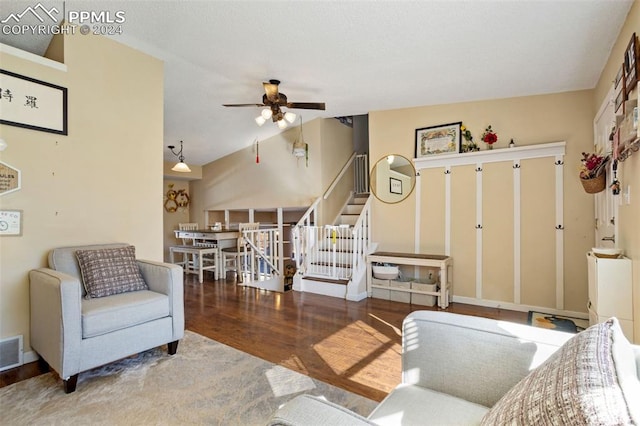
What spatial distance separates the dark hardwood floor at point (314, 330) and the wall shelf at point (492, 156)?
1819 millimetres

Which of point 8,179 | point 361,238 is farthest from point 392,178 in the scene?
point 8,179

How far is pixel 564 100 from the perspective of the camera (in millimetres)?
3475

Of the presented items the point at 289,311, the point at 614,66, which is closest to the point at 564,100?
the point at 614,66

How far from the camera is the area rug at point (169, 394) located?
Answer: 1.78 metres

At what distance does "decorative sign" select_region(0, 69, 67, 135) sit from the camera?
93.0 inches

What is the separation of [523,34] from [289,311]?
11.5ft

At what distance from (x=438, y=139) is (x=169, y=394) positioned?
4.00 meters

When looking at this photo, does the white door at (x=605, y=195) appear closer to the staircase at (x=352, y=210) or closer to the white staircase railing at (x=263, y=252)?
the staircase at (x=352, y=210)

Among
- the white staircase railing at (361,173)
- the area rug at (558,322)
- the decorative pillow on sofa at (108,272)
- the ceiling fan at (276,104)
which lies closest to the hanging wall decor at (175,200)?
the white staircase railing at (361,173)

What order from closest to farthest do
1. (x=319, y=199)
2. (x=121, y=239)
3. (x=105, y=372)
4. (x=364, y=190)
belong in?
(x=105, y=372), (x=121, y=239), (x=319, y=199), (x=364, y=190)

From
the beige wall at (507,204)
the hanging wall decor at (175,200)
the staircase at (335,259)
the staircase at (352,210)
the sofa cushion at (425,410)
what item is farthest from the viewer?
the hanging wall decor at (175,200)

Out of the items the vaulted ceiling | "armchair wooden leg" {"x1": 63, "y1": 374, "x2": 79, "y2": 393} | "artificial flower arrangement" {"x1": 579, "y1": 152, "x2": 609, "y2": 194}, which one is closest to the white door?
"artificial flower arrangement" {"x1": 579, "y1": 152, "x2": 609, "y2": 194}

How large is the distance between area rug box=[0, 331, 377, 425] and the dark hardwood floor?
16 centimetres

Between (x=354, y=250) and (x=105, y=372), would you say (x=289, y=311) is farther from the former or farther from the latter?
(x=105, y=372)
